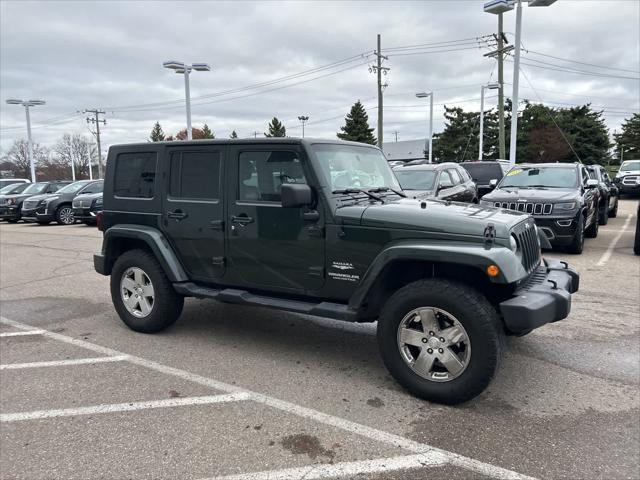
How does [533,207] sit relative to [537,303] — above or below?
above

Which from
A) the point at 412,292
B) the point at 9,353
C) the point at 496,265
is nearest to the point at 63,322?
the point at 9,353

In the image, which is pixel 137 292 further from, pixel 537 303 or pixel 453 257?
pixel 537 303

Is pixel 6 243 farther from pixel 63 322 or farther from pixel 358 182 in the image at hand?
pixel 358 182

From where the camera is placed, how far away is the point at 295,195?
11.9ft

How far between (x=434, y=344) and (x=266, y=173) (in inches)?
79.1

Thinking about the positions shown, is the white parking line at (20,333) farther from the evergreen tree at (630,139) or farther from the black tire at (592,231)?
the evergreen tree at (630,139)

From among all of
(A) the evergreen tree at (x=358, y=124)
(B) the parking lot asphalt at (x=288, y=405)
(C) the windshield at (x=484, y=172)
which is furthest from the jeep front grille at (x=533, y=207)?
(A) the evergreen tree at (x=358, y=124)

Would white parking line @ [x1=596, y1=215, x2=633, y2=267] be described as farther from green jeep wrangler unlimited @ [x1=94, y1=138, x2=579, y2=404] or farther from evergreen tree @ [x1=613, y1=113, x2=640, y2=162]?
evergreen tree @ [x1=613, y1=113, x2=640, y2=162]

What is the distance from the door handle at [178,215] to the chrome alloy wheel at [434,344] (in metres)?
2.36

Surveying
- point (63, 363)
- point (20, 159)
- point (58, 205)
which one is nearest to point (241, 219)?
point (63, 363)

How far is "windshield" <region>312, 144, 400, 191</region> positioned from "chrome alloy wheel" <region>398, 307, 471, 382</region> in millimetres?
1266

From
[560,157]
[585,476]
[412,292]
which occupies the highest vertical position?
[560,157]

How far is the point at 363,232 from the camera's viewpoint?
12.0 ft

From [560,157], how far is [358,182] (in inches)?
2179
